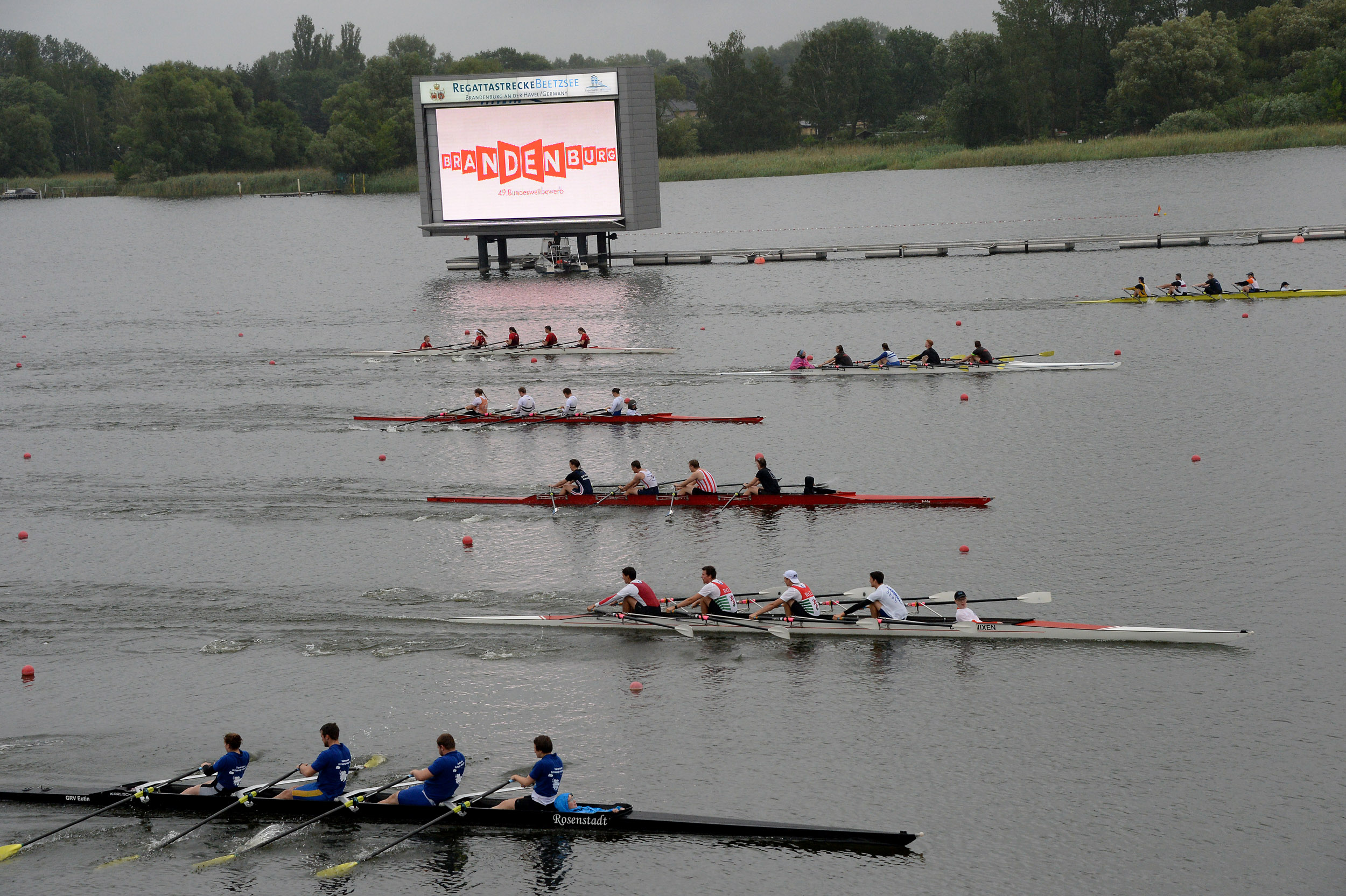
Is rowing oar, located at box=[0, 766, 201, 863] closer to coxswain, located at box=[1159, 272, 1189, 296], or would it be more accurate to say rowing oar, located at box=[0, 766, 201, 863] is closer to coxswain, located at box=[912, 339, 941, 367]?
coxswain, located at box=[912, 339, 941, 367]

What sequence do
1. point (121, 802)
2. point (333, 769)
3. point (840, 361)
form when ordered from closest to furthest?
point (333, 769), point (121, 802), point (840, 361)

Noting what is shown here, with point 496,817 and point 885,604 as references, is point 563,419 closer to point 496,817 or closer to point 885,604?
point 885,604

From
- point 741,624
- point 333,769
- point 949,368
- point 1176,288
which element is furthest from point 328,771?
point 1176,288

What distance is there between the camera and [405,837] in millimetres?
13672

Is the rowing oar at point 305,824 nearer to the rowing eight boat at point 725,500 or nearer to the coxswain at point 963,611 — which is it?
the coxswain at point 963,611

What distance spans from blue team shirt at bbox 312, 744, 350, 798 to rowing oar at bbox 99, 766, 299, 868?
1.85 ft

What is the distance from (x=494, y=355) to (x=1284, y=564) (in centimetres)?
2738

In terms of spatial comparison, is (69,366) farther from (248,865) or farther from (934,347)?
(248,865)

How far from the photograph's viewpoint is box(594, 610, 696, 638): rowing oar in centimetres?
1844

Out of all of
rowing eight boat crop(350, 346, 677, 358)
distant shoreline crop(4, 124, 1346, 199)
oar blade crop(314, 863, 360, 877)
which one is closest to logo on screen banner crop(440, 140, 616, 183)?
rowing eight boat crop(350, 346, 677, 358)

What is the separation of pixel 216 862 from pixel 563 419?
748 inches

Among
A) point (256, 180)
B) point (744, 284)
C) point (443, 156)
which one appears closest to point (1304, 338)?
point (744, 284)

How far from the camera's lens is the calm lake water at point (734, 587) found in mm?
13445

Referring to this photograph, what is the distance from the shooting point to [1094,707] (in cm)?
1559
